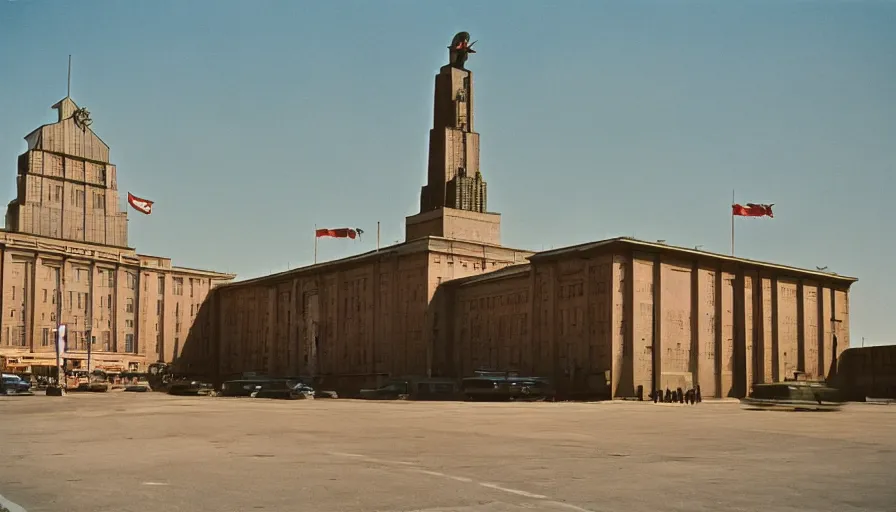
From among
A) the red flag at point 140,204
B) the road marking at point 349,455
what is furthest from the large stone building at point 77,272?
the road marking at point 349,455

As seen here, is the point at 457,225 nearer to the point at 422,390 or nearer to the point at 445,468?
the point at 422,390

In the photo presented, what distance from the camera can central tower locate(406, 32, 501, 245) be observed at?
89.8 m

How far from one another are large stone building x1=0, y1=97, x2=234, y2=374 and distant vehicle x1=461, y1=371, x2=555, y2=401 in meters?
50.1

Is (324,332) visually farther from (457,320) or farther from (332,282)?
(457,320)

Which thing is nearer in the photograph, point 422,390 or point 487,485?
point 487,485

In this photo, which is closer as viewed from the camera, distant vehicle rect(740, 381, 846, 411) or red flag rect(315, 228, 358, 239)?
distant vehicle rect(740, 381, 846, 411)

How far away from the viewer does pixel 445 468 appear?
15828mm

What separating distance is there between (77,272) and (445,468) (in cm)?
9655

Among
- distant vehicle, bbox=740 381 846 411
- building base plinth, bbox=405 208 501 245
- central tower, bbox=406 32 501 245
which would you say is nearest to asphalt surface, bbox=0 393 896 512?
distant vehicle, bbox=740 381 846 411

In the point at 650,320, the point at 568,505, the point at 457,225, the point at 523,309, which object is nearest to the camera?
the point at 568,505

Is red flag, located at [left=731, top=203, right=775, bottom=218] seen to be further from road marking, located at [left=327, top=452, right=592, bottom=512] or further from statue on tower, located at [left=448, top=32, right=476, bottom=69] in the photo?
road marking, located at [left=327, top=452, right=592, bottom=512]

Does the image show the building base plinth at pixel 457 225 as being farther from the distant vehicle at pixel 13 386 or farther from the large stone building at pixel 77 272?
the distant vehicle at pixel 13 386

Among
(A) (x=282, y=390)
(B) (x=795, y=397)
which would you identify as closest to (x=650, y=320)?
(B) (x=795, y=397)

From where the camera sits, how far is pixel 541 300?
2825 inches
